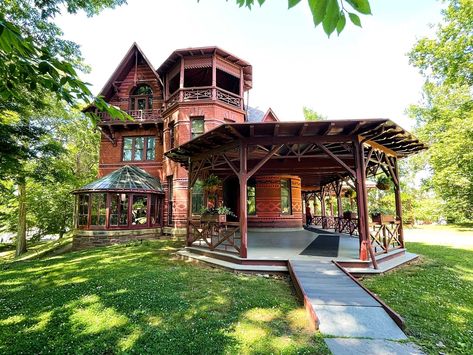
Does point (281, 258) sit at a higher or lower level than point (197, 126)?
lower

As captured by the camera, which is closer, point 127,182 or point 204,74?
point 127,182

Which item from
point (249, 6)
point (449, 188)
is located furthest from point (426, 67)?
point (249, 6)

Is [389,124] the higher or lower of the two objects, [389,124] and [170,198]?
the higher

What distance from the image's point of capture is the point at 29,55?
2000 millimetres

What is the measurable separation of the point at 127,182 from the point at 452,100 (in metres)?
25.4

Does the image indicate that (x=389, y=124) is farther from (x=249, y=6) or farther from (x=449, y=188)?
(x=449, y=188)

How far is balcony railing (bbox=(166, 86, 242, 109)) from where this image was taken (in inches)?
551

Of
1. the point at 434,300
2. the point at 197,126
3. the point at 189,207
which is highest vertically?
the point at 197,126

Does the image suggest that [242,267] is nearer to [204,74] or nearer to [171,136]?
[171,136]

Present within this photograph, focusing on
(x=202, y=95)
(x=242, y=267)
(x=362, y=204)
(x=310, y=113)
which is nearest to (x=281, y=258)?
(x=242, y=267)

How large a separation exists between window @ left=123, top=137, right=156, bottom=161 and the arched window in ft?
7.26

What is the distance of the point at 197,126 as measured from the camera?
14.2 metres

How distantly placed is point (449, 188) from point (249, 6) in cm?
2538

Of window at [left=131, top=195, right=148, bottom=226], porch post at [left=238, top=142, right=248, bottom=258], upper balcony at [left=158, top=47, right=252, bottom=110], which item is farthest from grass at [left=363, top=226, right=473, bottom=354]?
window at [left=131, top=195, right=148, bottom=226]
